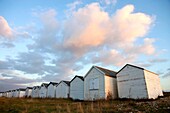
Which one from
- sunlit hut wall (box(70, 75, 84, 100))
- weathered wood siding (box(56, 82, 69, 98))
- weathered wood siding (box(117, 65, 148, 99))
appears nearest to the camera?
weathered wood siding (box(117, 65, 148, 99))

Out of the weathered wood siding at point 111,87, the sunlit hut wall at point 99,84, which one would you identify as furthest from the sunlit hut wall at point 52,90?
the weathered wood siding at point 111,87

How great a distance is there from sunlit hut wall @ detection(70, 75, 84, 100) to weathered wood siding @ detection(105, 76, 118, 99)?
7408 millimetres

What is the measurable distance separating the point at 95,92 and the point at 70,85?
33.2 ft

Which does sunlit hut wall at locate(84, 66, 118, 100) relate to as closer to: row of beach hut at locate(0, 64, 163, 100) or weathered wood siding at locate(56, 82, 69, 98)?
row of beach hut at locate(0, 64, 163, 100)

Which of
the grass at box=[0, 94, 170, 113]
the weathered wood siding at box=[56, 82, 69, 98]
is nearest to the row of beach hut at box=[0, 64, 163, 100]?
the weathered wood siding at box=[56, 82, 69, 98]

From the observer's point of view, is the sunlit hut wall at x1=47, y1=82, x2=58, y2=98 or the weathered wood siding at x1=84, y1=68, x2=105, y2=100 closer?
the weathered wood siding at x1=84, y1=68, x2=105, y2=100

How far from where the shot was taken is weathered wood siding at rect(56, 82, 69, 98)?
120ft

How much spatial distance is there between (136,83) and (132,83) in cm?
71

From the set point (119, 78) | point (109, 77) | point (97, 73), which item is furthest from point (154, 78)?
point (97, 73)

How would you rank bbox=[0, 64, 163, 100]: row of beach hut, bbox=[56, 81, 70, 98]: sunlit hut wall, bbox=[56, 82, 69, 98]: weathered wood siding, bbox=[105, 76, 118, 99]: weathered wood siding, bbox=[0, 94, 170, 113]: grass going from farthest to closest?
1. bbox=[56, 82, 69, 98]: weathered wood siding
2. bbox=[56, 81, 70, 98]: sunlit hut wall
3. bbox=[105, 76, 118, 99]: weathered wood siding
4. bbox=[0, 64, 163, 100]: row of beach hut
5. bbox=[0, 94, 170, 113]: grass

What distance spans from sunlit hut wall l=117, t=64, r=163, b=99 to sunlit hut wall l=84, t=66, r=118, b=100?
6.68 ft

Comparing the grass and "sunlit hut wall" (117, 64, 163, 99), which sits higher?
"sunlit hut wall" (117, 64, 163, 99)

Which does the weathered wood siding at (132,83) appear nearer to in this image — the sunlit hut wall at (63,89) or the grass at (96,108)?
the grass at (96,108)

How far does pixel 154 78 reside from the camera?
25438mm
